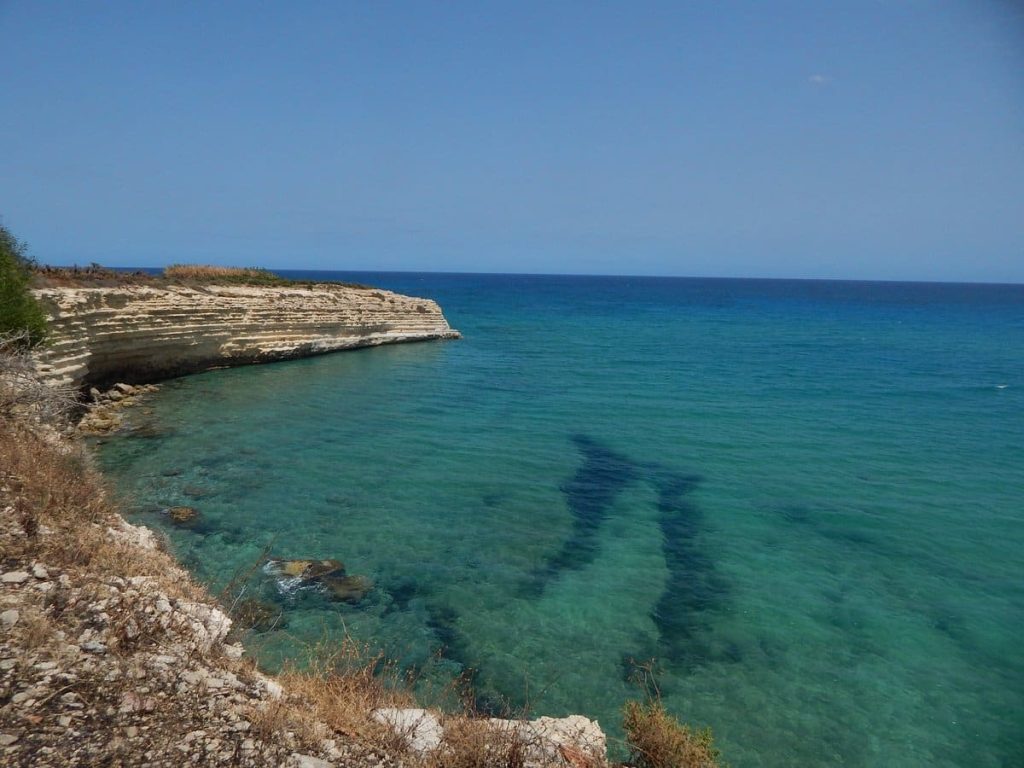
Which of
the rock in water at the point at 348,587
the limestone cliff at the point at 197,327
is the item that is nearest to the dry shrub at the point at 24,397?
the limestone cliff at the point at 197,327

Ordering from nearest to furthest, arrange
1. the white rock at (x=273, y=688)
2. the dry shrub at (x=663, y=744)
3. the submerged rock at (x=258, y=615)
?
the white rock at (x=273, y=688) < the dry shrub at (x=663, y=744) < the submerged rock at (x=258, y=615)

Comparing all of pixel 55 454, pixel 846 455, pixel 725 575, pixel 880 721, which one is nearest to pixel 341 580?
pixel 55 454

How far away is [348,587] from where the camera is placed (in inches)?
378

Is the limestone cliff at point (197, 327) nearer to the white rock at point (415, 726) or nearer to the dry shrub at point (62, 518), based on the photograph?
the dry shrub at point (62, 518)

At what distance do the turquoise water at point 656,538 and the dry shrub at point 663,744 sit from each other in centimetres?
136

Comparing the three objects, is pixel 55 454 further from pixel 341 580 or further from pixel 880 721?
pixel 880 721

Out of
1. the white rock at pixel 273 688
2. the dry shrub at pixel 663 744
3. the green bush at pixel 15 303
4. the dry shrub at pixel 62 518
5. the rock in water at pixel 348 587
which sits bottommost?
the rock in water at pixel 348 587

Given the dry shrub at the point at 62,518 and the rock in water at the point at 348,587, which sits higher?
the dry shrub at the point at 62,518

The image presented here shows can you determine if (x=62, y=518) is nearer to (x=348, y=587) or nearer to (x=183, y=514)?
(x=348, y=587)

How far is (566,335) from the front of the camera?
48906mm

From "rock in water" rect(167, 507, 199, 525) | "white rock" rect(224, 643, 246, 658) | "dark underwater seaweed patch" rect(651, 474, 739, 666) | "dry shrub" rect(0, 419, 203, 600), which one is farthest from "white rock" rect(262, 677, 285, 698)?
"rock in water" rect(167, 507, 199, 525)

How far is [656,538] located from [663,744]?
21.8ft

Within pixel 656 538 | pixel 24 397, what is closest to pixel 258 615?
pixel 24 397

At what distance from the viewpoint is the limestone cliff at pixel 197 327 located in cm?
1956
